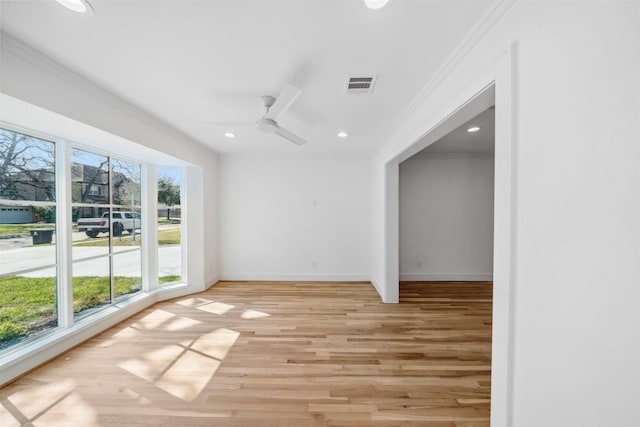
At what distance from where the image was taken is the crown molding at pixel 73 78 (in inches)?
59.2

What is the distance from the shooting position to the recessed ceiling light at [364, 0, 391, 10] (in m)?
1.13

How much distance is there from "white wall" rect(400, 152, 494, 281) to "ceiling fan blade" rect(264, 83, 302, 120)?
3313 millimetres

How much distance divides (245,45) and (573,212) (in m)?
1.91

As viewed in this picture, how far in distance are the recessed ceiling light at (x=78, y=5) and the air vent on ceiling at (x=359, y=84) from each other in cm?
158

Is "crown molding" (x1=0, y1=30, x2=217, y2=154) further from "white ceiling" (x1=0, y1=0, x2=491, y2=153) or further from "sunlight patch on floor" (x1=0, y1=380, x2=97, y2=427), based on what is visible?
"sunlight patch on floor" (x1=0, y1=380, x2=97, y2=427)

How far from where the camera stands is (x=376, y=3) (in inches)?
45.0

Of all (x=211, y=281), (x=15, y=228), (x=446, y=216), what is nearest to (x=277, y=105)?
(x=15, y=228)

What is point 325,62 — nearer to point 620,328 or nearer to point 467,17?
point 467,17

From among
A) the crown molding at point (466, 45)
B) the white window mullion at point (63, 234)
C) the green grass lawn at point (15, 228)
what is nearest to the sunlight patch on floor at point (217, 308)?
the white window mullion at point (63, 234)

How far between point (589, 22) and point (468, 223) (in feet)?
14.6

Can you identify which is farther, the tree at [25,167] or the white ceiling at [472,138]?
the white ceiling at [472,138]

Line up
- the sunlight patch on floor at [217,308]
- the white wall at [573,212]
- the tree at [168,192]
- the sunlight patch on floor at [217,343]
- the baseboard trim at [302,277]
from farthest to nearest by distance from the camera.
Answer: the baseboard trim at [302,277] → the tree at [168,192] → the sunlight patch on floor at [217,308] → the sunlight patch on floor at [217,343] → the white wall at [573,212]

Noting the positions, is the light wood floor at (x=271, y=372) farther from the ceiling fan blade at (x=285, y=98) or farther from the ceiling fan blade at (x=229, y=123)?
the ceiling fan blade at (x=229, y=123)

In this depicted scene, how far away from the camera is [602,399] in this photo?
2.43 ft
